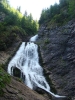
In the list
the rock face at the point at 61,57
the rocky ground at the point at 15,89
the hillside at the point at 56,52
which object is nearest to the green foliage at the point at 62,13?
the hillside at the point at 56,52

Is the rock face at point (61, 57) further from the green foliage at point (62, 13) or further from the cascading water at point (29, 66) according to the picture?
the green foliage at point (62, 13)

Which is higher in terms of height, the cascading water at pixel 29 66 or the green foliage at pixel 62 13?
the green foliage at pixel 62 13

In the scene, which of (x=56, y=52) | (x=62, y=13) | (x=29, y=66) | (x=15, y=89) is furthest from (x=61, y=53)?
(x=15, y=89)

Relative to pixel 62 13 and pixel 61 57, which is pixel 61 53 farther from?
pixel 62 13

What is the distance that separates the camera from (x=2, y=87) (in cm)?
1380

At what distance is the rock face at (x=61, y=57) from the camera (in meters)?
28.7

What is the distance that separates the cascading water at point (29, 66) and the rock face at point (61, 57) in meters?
1.57

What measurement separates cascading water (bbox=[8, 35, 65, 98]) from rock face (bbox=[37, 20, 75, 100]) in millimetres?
1567

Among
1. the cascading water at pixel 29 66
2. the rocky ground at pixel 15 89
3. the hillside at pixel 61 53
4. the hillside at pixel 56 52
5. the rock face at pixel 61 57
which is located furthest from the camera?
the hillside at pixel 61 53

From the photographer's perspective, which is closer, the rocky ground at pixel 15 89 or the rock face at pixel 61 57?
the rocky ground at pixel 15 89

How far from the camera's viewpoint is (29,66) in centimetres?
3384

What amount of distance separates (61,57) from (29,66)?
609cm

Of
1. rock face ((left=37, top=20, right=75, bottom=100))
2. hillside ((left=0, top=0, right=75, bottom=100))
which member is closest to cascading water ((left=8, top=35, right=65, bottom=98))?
hillside ((left=0, top=0, right=75, bottom=100))

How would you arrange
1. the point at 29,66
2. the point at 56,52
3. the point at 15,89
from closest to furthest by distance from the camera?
1. the point at 15,89
2. the point at 29,66
3. the point at 56,52
